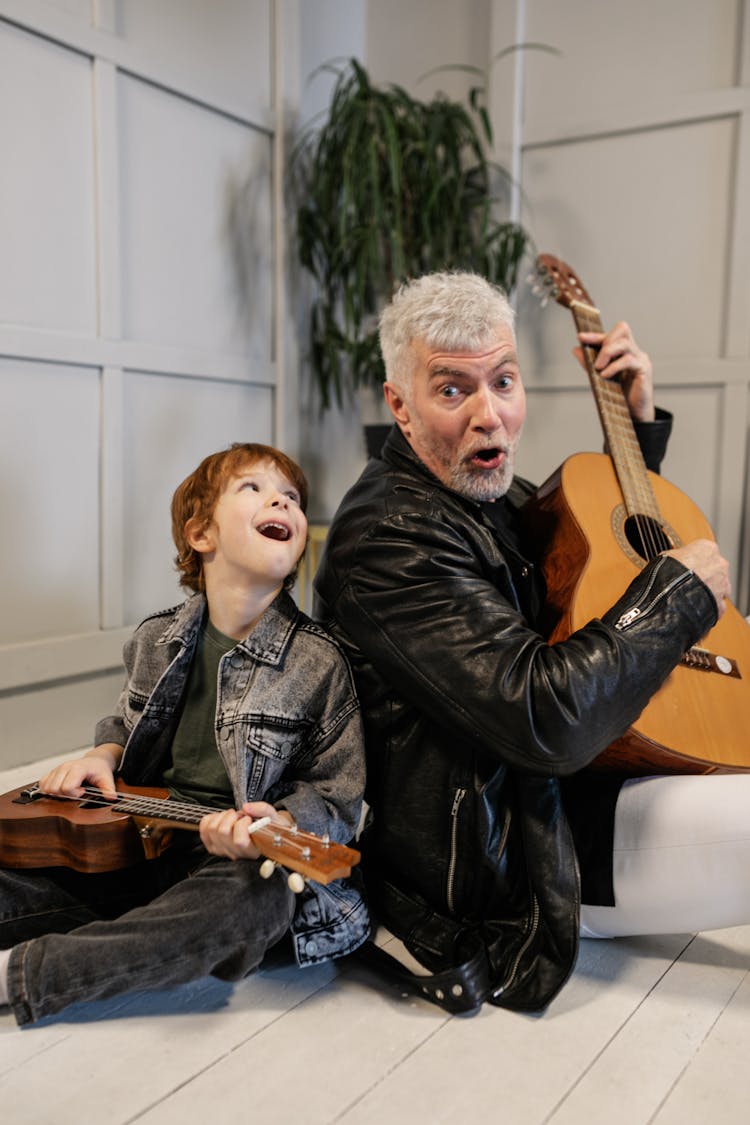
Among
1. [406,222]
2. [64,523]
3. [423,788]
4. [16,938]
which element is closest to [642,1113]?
[423,788]

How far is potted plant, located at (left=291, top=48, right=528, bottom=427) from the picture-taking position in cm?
279

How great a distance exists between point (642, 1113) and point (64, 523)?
6.16 feet

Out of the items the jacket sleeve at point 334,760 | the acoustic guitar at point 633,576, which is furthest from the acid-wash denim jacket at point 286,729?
the acoustic guitar at point 633,576

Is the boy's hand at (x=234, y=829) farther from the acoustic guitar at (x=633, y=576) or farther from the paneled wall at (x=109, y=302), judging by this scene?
the paneled wall at (x=109, y=302)

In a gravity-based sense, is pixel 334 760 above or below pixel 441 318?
below

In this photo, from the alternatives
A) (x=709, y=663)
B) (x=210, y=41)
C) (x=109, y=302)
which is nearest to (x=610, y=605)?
(x=709, y=663)

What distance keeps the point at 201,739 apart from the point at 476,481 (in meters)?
0.57

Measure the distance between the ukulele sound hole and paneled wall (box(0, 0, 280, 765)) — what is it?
144 centimetres

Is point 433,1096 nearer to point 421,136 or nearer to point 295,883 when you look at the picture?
point 295,883

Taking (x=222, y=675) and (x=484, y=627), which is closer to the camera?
(x=484, y=627)

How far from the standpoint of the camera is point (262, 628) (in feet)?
4.48

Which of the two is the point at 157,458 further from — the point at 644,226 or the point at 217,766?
the point at 644,226

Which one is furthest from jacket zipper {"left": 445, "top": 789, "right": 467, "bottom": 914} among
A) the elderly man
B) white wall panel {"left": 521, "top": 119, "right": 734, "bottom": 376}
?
white wall panel {"left": 521, "top": 119, "right": 734, "bottom": 376}

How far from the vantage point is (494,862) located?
1280 millimetres
